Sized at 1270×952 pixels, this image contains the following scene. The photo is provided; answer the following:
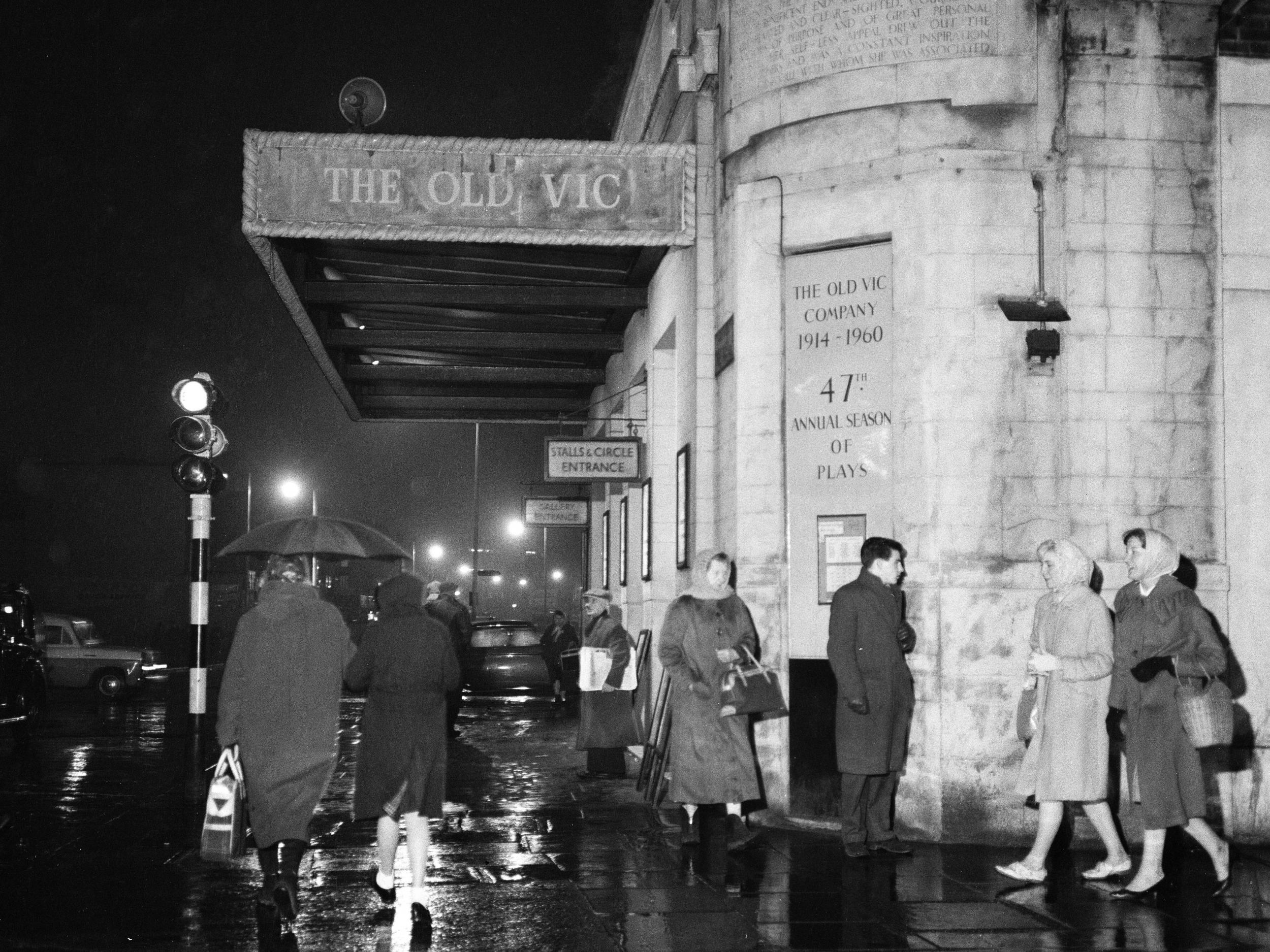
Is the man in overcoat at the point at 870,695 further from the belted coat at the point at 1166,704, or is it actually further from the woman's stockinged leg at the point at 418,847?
the woman's stockinged leg at the point at 418,847

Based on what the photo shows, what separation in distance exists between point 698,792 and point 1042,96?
515 cm

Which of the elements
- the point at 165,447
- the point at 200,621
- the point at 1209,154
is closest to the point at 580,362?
the point at 200,621

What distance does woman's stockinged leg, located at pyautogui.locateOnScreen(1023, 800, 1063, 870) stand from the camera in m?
8.02

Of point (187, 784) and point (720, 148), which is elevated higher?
point (720, 148)

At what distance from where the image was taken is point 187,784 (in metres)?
11.5

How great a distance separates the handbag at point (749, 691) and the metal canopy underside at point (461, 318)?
17.0 feet

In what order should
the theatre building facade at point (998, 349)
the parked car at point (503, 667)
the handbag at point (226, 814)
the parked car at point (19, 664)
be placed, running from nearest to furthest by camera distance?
1. the handbag at point (226, 814)
2. the theatre building facade at point (998, 349)
3. the parked car at point (19, 664)
4. the parked car at point (503, 667)

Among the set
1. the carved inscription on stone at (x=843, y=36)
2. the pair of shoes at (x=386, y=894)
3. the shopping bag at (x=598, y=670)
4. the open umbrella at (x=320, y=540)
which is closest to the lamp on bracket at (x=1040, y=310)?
the carved inscription on stone at (x=843, y=36)

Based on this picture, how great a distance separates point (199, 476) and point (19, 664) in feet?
22.8

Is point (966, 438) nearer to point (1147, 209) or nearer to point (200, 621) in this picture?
point (1147, 209)

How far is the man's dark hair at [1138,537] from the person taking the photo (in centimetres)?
→ 783

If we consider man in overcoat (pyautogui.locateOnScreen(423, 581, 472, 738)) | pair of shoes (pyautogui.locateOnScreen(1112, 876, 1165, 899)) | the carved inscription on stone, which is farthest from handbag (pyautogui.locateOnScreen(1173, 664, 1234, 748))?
man in overcoat (pyautogui.locateOnScreen(423, 581, 472, 738))

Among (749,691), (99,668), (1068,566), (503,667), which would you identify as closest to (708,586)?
(749,691)

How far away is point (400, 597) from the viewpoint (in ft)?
24.8
